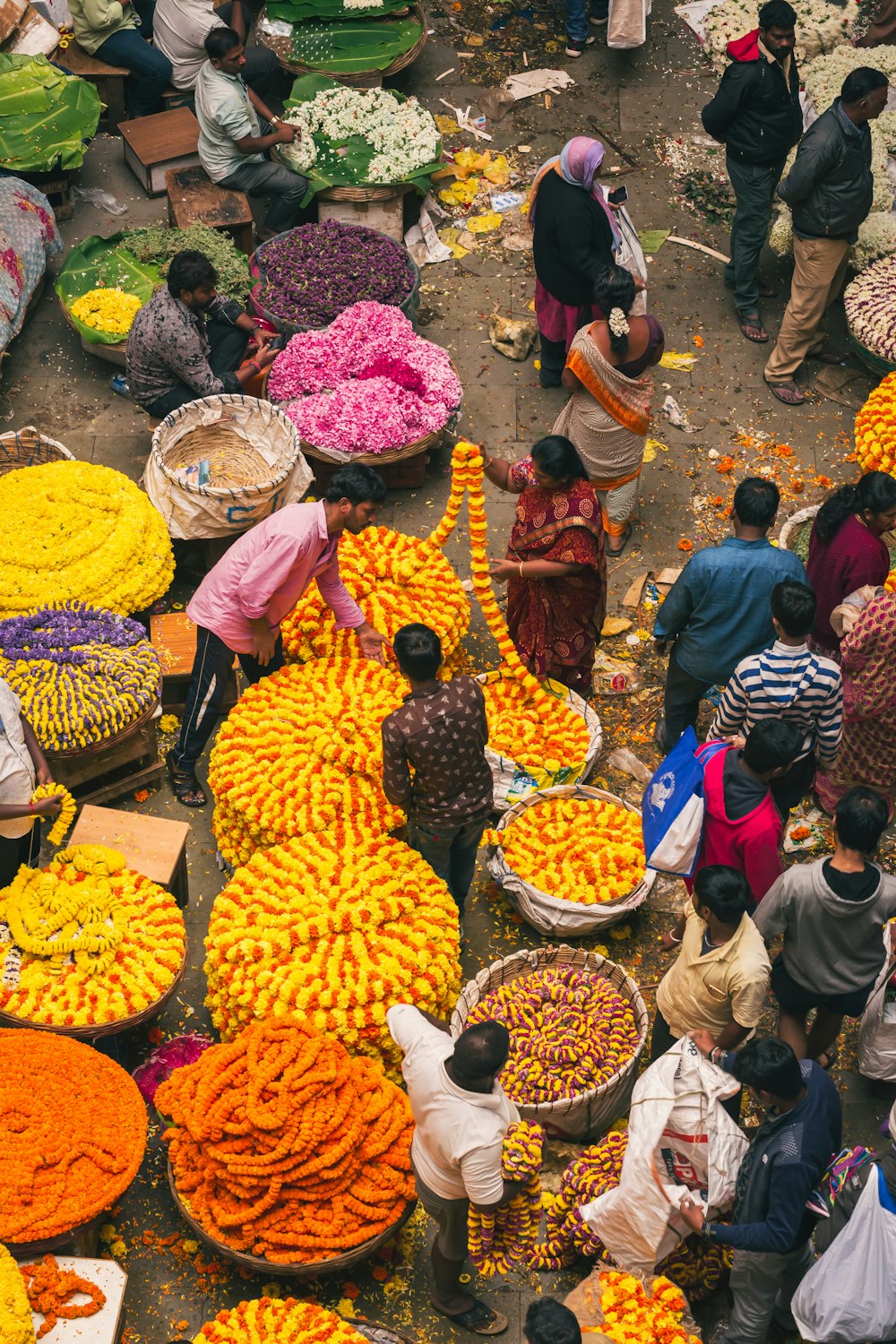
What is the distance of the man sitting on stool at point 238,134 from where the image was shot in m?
9.05

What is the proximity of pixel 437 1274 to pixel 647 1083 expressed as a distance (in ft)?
3.41

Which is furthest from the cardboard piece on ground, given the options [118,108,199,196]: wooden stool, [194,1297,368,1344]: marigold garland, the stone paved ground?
[118,108,199,196]: wooden stool

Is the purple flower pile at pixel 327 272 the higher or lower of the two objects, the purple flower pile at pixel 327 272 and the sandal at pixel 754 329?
the higher

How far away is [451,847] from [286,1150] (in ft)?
4.89

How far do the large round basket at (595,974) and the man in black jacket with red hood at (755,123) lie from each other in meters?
4.78

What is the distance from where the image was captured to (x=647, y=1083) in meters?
4.89

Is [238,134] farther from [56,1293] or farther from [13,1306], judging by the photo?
[13,1306]

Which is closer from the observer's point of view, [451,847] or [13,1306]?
[13,1306]

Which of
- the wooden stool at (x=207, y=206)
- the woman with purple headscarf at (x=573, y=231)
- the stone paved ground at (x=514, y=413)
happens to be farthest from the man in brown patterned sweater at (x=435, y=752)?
the wooden stool at (x=207, y=206)

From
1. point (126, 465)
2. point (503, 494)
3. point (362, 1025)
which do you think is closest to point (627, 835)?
point (362, 1025)

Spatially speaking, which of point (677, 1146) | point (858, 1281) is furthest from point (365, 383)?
point (858, 1281)

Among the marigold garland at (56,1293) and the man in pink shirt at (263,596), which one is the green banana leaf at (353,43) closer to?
the man in pink shirt at (263,596)

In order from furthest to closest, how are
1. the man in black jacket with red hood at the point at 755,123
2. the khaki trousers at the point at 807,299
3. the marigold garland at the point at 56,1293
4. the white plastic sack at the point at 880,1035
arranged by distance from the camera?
the khaki trousers at the point at 807,299
the man in black jacket with red hood at the point at 755,123
the white plastic sack at the point at 880,1035
the marigold garland at the point at 56,1293

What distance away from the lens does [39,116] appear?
371 inches
